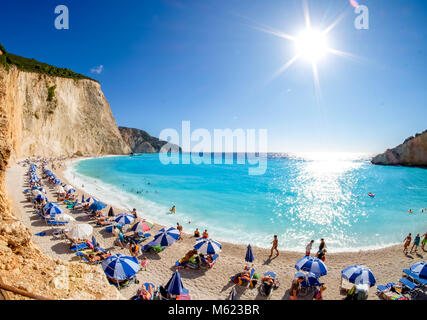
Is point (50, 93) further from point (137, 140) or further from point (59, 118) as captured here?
Result: point (137, 140)

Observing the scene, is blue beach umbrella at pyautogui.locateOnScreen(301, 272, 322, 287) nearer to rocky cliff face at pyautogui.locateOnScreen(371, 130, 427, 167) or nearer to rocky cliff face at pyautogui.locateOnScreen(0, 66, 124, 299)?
rocky cliff face at pyautogui.locateOnScreen(0, 66, 124, 299)

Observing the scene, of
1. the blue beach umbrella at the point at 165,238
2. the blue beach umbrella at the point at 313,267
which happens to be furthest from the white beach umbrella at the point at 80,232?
the blue beach umbrella at the point at 313,267

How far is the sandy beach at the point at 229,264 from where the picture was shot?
8.08 m

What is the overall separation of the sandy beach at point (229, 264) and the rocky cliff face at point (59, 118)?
35.3 meters

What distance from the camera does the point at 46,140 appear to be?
173 ft

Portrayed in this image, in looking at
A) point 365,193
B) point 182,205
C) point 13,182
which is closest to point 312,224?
point 182,205

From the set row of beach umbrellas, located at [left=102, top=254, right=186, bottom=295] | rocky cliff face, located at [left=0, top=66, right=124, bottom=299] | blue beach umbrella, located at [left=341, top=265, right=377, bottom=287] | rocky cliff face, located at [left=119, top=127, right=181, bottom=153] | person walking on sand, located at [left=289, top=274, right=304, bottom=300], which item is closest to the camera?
rocky cliff face, located at [left=0, top=66, right=124, bottom=299]

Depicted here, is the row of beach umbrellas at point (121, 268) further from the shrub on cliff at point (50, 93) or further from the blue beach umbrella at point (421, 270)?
the shrub on cliff at point (50, 93)

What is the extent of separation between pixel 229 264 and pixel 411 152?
91228 mm

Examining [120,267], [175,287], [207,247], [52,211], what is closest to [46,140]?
[52,211]

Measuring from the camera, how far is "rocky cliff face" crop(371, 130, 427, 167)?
61094 mm

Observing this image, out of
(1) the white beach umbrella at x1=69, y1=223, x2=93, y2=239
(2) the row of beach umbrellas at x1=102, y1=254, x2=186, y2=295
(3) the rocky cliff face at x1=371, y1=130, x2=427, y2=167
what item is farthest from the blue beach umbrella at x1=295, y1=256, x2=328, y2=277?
(3) the rocky cliff face at x1=371, y1=130, x2=427, y2=167
